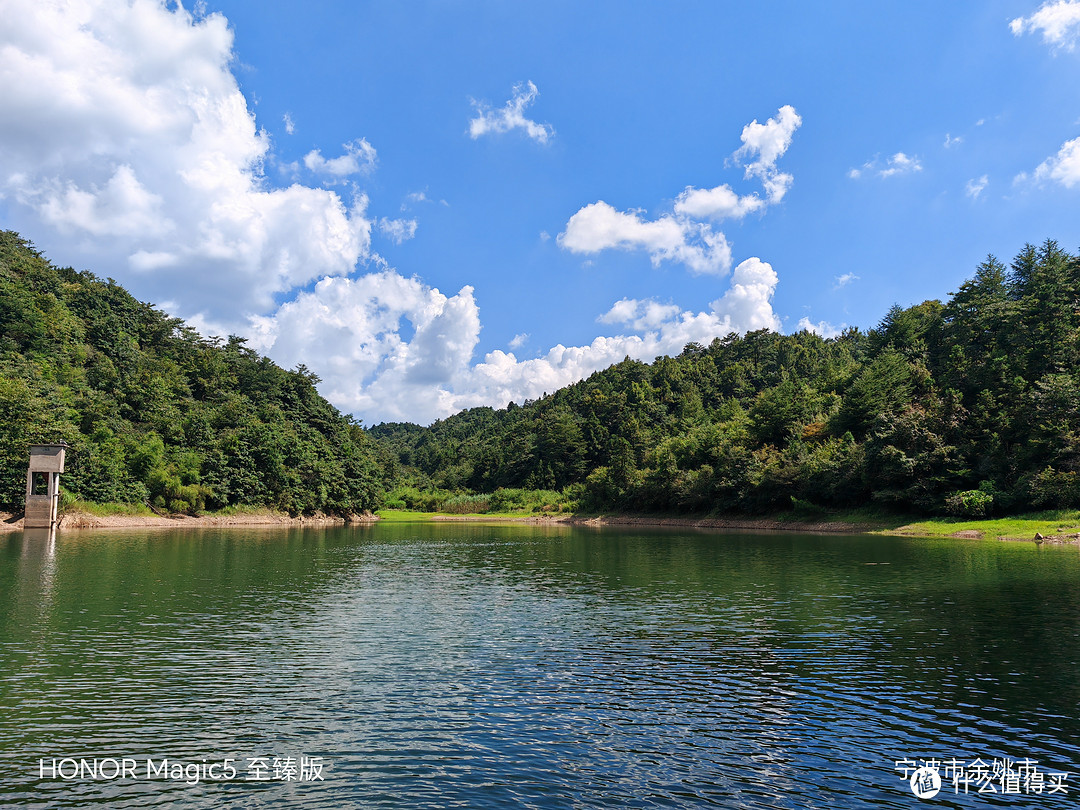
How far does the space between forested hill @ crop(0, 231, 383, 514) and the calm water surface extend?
39107mm

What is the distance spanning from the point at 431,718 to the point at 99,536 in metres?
52.4

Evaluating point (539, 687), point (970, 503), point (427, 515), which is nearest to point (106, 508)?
point (427, 515)

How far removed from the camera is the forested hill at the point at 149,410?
61812 millimetres

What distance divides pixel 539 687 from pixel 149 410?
83.7 meters

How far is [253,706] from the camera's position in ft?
41.3

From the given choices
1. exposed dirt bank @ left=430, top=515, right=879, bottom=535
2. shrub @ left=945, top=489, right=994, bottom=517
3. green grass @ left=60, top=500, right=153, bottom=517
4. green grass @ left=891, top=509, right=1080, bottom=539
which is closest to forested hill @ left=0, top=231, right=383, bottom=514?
green grass @ left=60, top=500, right=153, bottom=517

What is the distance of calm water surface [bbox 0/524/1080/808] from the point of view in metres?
9.39

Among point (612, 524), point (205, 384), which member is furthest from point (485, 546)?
point (205, 384)

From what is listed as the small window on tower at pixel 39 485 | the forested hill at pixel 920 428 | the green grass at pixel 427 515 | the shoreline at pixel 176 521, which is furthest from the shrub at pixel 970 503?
the small window on tower at pixel 39 485

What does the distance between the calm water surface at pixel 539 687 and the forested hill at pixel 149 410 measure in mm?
39107

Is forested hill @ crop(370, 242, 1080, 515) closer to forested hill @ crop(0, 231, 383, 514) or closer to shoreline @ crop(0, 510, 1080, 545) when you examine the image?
shoreline @ crop(0, 510, 1080, 545)

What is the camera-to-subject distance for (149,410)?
8162 centimetres

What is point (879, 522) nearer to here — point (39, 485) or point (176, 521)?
point (176, 521)

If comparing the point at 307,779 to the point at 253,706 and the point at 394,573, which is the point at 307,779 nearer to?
the point at 253,706
